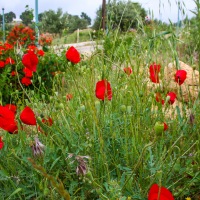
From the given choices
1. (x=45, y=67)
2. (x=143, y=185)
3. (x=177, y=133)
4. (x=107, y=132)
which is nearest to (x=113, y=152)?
(x=107, y=132)

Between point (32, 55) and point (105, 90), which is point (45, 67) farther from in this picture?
point (105, 90)

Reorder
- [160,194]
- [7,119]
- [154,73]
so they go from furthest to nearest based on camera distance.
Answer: [154,73] → [7,119] → [160,194]

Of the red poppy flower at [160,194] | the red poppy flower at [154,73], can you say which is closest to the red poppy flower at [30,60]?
the red poppy flower at [154,73]

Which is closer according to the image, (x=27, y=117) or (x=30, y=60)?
(x=27, y=117)

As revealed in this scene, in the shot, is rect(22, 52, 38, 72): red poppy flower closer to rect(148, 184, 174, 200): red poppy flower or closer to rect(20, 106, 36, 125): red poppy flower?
rect(20, 106, 36, 125): red poppy flower

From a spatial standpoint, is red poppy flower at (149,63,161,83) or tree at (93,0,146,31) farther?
tree at (93,0,146,31)

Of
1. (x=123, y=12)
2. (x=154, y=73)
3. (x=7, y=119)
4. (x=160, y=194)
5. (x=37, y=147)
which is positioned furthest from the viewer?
(x=123, y=12)

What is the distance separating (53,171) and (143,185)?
35 centimetres

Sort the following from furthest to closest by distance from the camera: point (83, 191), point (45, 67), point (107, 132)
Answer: point (45, 67) < point (107, 132) < point (83, 191)

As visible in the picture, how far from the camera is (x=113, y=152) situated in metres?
1.62

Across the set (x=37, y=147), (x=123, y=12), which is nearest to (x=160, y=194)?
(x=37, y=147)

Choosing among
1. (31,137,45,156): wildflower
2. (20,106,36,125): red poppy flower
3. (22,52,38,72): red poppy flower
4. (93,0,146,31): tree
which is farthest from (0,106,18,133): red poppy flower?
(93,0,146,31): tree

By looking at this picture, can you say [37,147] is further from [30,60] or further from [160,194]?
[30,60]

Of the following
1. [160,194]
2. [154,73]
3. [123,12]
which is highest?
[123,12]
